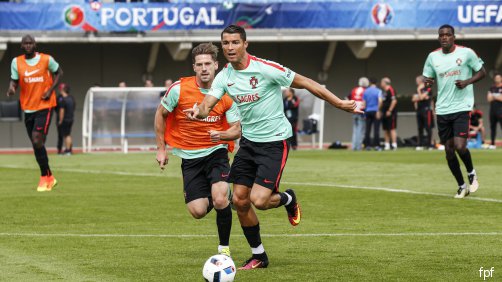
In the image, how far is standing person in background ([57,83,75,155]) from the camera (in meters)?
32.3

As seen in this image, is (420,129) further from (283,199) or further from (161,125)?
(283,199)

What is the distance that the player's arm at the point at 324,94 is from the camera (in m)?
9.30

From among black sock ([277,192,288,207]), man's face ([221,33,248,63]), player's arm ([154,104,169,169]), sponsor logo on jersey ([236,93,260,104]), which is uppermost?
man's face ([221,33,248,63])

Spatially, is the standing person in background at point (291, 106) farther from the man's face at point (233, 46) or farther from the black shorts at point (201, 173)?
the man's face at point (233, 46)

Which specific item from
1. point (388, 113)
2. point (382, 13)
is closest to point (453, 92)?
point (388, 113)

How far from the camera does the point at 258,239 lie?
31.1ft

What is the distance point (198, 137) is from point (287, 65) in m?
29.9

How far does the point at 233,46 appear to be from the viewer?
9.46 meters

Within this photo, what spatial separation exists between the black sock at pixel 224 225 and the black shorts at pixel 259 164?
0.29m

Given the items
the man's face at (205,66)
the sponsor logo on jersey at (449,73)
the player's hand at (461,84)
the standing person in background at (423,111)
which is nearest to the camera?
the man's face at (205,66)

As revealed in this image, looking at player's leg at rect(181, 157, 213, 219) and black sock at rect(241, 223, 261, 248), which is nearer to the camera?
black sock at rect(241, 223, 261, 248)

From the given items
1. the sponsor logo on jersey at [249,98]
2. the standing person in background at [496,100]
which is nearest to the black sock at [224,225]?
the sponsor logo on jersey at [249,98]

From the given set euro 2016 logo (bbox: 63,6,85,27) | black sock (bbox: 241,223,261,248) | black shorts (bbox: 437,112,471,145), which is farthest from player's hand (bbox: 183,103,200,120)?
euro 2016 logo (bbox: 63,6,85,27)

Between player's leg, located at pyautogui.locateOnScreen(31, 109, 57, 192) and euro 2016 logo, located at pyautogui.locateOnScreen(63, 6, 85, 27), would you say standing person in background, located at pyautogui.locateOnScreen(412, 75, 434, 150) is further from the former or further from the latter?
player's leg, located at pyautogui.locateOnScreen(31, 109, 57, 192)
